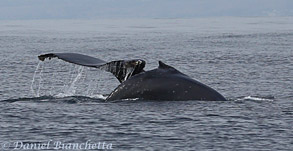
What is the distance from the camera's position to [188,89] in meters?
14.2

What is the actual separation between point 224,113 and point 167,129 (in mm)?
2005

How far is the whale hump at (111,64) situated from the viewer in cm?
1338

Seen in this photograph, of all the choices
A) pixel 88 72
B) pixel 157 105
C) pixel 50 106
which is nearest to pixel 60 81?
pixel 88 72

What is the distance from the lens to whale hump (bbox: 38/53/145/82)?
527 inches

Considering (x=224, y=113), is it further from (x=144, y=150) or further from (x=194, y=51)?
(x=194, y=51)

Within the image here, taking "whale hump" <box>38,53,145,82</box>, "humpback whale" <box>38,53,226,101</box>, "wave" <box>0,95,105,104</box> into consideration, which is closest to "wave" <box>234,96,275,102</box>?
"humpback whale" <box>38,53,226,101</box>

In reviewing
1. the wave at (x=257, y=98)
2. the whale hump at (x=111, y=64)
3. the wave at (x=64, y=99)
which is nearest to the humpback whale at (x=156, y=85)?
the whale hump at (x=111, y=64)

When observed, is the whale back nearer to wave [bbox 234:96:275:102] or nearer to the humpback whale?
the humpback whale

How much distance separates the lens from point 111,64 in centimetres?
1362

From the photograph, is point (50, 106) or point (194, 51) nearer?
point (50, 106)

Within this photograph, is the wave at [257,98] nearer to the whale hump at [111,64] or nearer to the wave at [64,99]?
the whale hump at [111,64]

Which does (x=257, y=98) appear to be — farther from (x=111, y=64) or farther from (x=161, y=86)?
(x=111, y=64)

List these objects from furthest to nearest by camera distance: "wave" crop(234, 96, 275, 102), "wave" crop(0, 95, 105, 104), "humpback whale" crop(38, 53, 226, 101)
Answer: "wave" crop(234, 96, 275, 102) < "wave" crop(0, 95, 105, 104) < "humpback whale" crop(38, 53, 226, 101)

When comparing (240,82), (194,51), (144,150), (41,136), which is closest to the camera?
(144,150)
